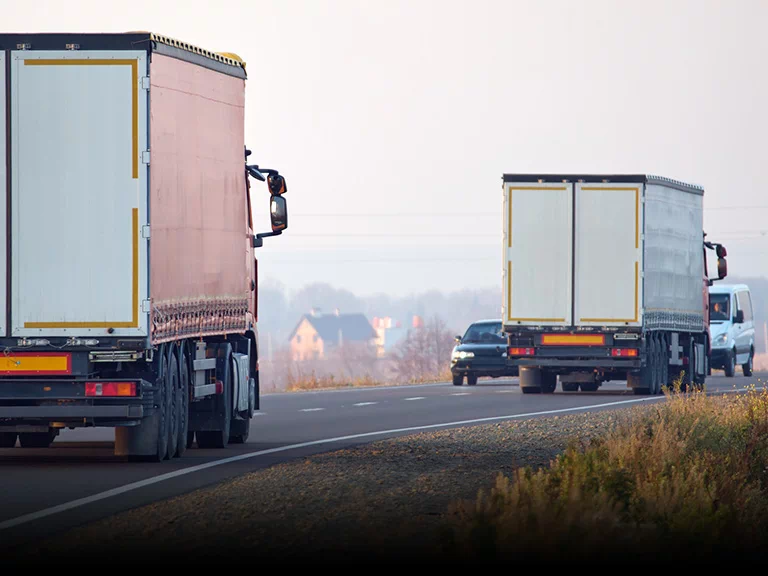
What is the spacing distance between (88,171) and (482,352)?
24.0 m

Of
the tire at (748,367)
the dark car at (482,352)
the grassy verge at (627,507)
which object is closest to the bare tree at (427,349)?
the tire at (748,367)

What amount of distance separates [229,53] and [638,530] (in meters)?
10.1

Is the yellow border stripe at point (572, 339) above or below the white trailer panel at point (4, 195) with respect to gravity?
below

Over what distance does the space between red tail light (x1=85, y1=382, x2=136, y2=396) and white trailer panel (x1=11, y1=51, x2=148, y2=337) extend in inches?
18.6

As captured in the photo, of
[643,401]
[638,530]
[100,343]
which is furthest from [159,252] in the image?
[643,401]

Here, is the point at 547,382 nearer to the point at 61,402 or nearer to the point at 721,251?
the point at 721,251

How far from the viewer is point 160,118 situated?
15.8 metres

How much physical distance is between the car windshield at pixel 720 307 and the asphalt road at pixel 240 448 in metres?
10.3

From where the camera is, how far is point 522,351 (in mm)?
32594

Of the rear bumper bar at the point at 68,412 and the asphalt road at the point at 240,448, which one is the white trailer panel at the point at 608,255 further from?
the rear bumper bar at the point at 68,412

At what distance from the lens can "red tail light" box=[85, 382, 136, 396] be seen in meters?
15.5

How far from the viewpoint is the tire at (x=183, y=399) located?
55.5ft

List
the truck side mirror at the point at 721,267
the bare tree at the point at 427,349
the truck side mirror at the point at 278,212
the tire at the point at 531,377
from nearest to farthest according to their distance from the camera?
1. the truck side mirror at the point at 278,212
2. the tire at the point at 531,377
3. the truck side mirror at the point at 721,267
4. the bare tree at the point at 427,349

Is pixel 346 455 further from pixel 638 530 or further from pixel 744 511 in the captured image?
pixel 638 530
